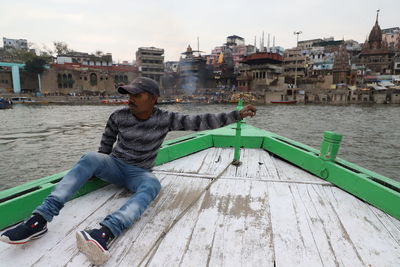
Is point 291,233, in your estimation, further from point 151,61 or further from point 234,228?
point 151,61

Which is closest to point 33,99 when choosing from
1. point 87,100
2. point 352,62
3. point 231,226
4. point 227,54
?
point 87,100

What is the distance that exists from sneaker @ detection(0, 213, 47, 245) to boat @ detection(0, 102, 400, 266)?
0.23 ft

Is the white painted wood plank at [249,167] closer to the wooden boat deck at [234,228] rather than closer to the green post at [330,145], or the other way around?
the wooden boat deck at [234,228]

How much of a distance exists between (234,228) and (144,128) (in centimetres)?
94

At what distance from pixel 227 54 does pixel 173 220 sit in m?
56.7

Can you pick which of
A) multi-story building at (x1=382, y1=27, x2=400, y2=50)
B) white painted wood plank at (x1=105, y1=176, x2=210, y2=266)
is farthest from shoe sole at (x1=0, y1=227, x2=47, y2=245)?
multi-story building at (x1=382, y1=27, x2=400, y2=50)

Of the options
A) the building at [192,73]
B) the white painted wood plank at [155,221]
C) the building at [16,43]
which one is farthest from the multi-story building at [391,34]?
the building at [16,43]

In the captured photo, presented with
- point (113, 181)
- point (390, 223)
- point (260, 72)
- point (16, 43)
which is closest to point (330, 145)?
point (390, 223)

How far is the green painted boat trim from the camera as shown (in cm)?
156

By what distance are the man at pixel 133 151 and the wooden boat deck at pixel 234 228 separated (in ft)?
0.47

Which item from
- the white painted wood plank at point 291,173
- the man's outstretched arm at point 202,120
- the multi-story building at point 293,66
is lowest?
the white painted wood plank at point 291,173

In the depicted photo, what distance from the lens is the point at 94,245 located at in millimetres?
1187

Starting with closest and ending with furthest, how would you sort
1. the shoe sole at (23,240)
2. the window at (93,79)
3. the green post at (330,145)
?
the shoe sole at (23,240) < the green post at (330,145) < the window at (93,79)

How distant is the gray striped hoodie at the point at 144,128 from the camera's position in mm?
1814
